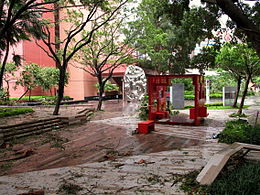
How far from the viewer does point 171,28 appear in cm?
2677

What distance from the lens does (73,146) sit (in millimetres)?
7406

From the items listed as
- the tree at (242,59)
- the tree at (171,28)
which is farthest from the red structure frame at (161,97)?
the tree at (242,59)

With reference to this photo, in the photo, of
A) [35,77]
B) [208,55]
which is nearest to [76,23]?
[208,55]

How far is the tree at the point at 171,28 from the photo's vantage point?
9445mm

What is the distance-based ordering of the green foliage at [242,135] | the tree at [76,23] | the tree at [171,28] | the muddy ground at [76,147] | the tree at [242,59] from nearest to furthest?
the muddy ground at [76,147] → the green foliage at [242,135] → the tree at [171,28] → the tree at [76,23] → the tree at [242,59]

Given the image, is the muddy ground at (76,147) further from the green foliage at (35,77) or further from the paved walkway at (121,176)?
the green foliage at (35,77)

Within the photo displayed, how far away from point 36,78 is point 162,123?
15.2 meters

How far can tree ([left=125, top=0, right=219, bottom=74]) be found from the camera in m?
9.45

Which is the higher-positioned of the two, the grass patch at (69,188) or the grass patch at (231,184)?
the grass patch at (231,184)

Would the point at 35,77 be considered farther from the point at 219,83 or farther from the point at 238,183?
the point at 238,183

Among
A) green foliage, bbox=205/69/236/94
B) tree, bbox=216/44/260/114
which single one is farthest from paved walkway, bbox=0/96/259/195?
green foliage, bbox=205/69/236/94

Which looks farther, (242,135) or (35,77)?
(35,77)

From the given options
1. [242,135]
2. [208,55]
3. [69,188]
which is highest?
[208,55]

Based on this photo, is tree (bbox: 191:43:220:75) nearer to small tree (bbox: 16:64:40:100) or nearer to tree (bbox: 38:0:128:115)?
tree (bbox: 38:0:128:115)
